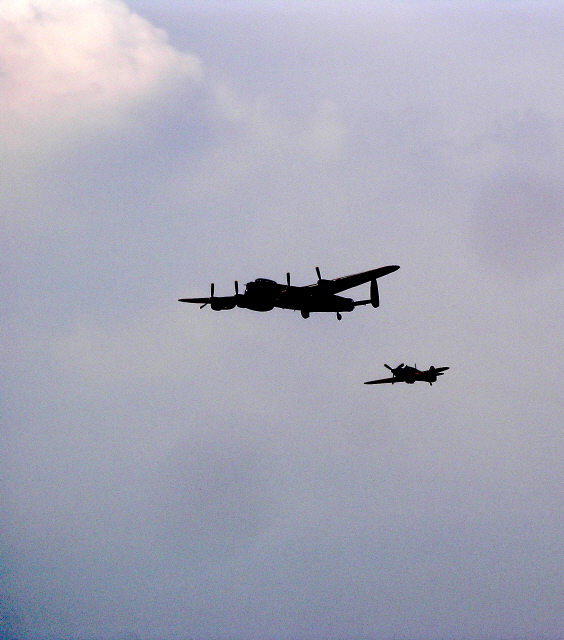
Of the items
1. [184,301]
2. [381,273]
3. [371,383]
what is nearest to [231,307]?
[184,301]

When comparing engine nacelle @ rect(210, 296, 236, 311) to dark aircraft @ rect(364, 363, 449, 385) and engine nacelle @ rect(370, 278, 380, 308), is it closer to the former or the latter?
engine nacelle @ rect(370, 278, 380, 308)

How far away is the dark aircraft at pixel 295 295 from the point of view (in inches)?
3095

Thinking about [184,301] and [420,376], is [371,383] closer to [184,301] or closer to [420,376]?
[420,376]

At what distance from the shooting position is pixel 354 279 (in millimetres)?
79938

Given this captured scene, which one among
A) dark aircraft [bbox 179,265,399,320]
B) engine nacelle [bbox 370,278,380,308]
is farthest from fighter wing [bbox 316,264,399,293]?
engine nacelle [bbox 370,278,380,308]

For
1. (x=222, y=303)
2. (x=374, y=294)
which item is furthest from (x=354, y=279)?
(x=222, y=303)

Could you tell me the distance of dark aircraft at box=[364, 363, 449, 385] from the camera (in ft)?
357

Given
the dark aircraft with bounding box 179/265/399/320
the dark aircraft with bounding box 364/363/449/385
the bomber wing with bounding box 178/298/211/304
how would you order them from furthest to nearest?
the dark aircraft with bounding box 364/363/449/385, the bomber wing with bounding box 178/298/211/304, the dark aircraft with bounding box 179/265/399/320

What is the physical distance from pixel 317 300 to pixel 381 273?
733cm

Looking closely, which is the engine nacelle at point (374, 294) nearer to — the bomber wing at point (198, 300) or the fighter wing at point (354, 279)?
the fighter wing at point (354, 279)

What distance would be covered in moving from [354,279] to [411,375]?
36.0 meters

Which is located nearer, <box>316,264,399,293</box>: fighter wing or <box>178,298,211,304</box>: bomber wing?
<box>316,264,399,293</box>: fighter wing

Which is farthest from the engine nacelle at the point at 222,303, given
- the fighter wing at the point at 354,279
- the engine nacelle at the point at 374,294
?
the engine nacelle at the point at 374,294

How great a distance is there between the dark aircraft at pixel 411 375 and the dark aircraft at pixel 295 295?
104ft
